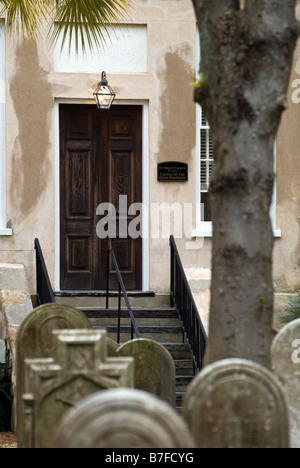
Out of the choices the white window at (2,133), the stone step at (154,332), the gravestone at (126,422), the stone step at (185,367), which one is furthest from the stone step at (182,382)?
the gravestone at (126,422)

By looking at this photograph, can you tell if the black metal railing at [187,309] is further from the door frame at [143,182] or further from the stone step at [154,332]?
the door frame at [143,182]

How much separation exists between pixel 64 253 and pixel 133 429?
8400mm

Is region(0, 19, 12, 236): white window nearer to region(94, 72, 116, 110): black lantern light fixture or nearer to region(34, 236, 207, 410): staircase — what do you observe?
region(34, 236, 207, 410): staircase

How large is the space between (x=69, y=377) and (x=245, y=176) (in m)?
1.61

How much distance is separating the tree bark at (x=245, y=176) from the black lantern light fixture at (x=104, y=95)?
619 centimetres

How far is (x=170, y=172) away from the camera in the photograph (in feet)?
39.1

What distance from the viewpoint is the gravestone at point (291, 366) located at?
20.3ft

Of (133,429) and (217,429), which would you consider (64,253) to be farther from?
(133,429)

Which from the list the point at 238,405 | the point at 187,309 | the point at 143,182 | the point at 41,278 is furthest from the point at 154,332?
the point at 238,405

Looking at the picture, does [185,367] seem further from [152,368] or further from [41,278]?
[152,368]

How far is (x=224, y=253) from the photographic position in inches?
214

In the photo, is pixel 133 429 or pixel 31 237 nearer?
pixel 133 429
